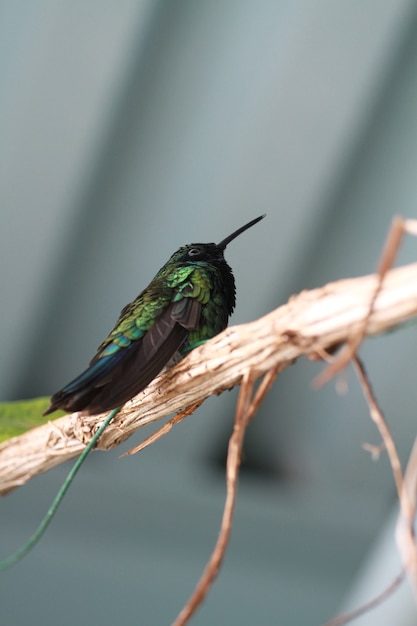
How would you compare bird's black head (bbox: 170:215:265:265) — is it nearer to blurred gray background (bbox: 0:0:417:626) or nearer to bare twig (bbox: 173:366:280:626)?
bare twig (bbox: 173:366:280:626)

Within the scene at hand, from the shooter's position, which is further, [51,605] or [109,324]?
[51,605]

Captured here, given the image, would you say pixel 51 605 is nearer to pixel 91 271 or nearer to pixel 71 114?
pixel 91 271

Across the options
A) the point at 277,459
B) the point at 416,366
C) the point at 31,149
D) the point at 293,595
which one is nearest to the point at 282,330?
the point at 31,149

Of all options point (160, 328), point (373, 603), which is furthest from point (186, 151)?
point (373, 603)

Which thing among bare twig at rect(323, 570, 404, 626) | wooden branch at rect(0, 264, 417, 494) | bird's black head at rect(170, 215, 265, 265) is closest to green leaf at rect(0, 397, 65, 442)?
wooden branch at rect(0, 264, 417, 494)

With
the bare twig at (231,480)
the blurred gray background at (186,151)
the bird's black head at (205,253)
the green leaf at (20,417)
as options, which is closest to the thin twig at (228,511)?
the bare twig at (231,480)

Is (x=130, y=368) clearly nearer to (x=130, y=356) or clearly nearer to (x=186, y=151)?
(x=130, y=356)

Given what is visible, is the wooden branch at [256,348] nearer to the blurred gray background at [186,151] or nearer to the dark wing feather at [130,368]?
the dark wing feather at [130,368]

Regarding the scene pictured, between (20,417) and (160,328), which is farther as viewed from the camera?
(20,417)
